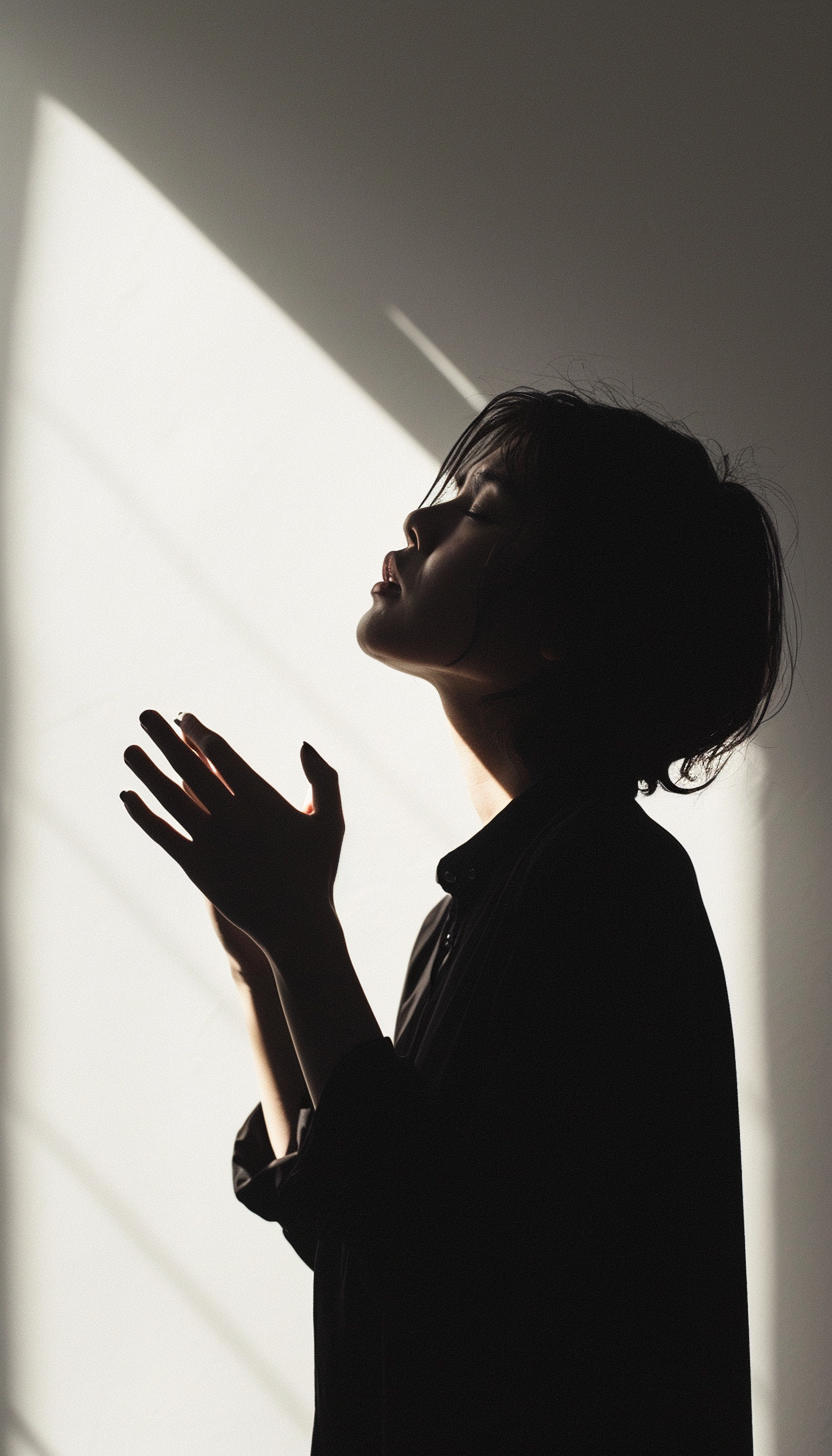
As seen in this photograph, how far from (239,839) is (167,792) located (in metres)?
0.06

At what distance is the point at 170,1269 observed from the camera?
1.39 meters

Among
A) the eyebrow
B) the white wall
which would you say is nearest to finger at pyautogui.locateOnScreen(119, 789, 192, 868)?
the eyebrow

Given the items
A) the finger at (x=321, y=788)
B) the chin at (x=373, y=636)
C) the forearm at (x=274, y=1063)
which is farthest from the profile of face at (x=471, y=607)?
the forearm at (x=274, y=1063)

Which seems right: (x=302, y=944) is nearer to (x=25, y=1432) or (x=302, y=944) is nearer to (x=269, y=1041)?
(x=269, y=1041)

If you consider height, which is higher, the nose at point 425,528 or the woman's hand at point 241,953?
the nose at point 425,528

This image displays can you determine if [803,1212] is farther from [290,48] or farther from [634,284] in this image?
[290,48]

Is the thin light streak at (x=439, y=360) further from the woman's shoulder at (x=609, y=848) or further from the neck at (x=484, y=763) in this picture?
the woman's shoulder at (x=609, y=848)

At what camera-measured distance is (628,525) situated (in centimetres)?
83

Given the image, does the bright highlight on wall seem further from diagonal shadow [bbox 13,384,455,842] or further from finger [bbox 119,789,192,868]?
finger [bbox 119,789,192,868]

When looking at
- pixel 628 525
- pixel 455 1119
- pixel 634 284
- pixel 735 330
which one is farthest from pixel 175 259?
pixel 455 1119

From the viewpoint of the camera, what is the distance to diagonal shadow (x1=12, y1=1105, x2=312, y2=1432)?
4.54 ft

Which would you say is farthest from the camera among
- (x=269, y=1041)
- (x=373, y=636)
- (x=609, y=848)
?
(x=269, y=1041)

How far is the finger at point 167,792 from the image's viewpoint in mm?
707

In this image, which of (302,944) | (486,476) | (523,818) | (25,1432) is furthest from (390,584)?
(25,1432)
